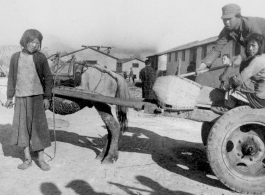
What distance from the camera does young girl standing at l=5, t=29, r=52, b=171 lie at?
403 cm

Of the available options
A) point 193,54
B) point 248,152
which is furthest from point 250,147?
point 193,54

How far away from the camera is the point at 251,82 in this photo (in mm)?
3537

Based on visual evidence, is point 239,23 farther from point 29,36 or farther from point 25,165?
point 25,165

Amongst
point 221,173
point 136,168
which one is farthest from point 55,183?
point 221,173

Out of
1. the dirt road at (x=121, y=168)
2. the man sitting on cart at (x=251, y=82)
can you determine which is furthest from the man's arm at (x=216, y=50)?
the dirt road at (x=121, y=168)

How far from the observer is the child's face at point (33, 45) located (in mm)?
3965

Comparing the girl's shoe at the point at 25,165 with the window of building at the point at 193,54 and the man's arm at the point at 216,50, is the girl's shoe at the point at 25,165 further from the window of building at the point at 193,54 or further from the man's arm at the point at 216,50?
the window of building at the point at 193,54

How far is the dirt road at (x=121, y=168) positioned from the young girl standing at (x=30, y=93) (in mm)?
422

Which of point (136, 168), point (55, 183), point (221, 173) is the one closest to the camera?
point (221, 173)

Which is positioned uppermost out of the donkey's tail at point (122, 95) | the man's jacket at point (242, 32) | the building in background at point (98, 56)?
the building in background at point (98, 56)

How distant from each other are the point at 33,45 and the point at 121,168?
223 centimetres

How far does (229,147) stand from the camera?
410 centimetres

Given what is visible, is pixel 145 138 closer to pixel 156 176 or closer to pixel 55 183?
pixel 156 176

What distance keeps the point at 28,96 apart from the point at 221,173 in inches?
113
